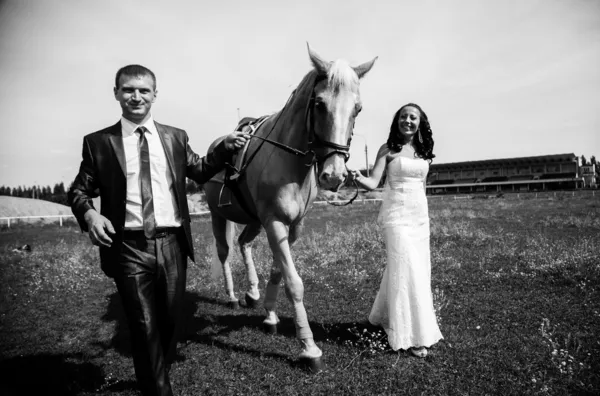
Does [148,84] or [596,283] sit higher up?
[148,84]

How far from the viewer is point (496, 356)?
148 inches

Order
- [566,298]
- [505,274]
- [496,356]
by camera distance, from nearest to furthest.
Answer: [496,356], [566,298], [505,274]


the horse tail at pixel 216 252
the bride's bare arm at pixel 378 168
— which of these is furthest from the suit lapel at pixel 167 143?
the horse tail at pixel 216 252

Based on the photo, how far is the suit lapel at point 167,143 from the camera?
286 centimetres

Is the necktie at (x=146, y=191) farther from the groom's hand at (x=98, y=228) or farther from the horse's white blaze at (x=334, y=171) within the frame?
the horse's white blaze at (x=334, y=171)

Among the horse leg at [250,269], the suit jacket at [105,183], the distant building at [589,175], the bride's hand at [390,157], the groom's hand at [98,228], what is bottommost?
the horse leg at [250,269]

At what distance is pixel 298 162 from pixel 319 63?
3.46 ft

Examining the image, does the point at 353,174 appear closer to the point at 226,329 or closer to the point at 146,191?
the point at 146,191

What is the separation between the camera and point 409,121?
421 centimetres

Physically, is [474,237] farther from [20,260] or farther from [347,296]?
[20,260]

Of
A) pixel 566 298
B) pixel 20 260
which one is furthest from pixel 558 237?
pixel 20 260

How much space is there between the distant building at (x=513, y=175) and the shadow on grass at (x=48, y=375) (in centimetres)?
7628

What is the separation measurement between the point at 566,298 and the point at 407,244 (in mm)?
3512

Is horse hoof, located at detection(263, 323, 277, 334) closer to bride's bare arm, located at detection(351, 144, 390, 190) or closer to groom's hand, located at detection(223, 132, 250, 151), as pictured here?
bride's bare arm, located at detection(351, 144, 390, 190)
